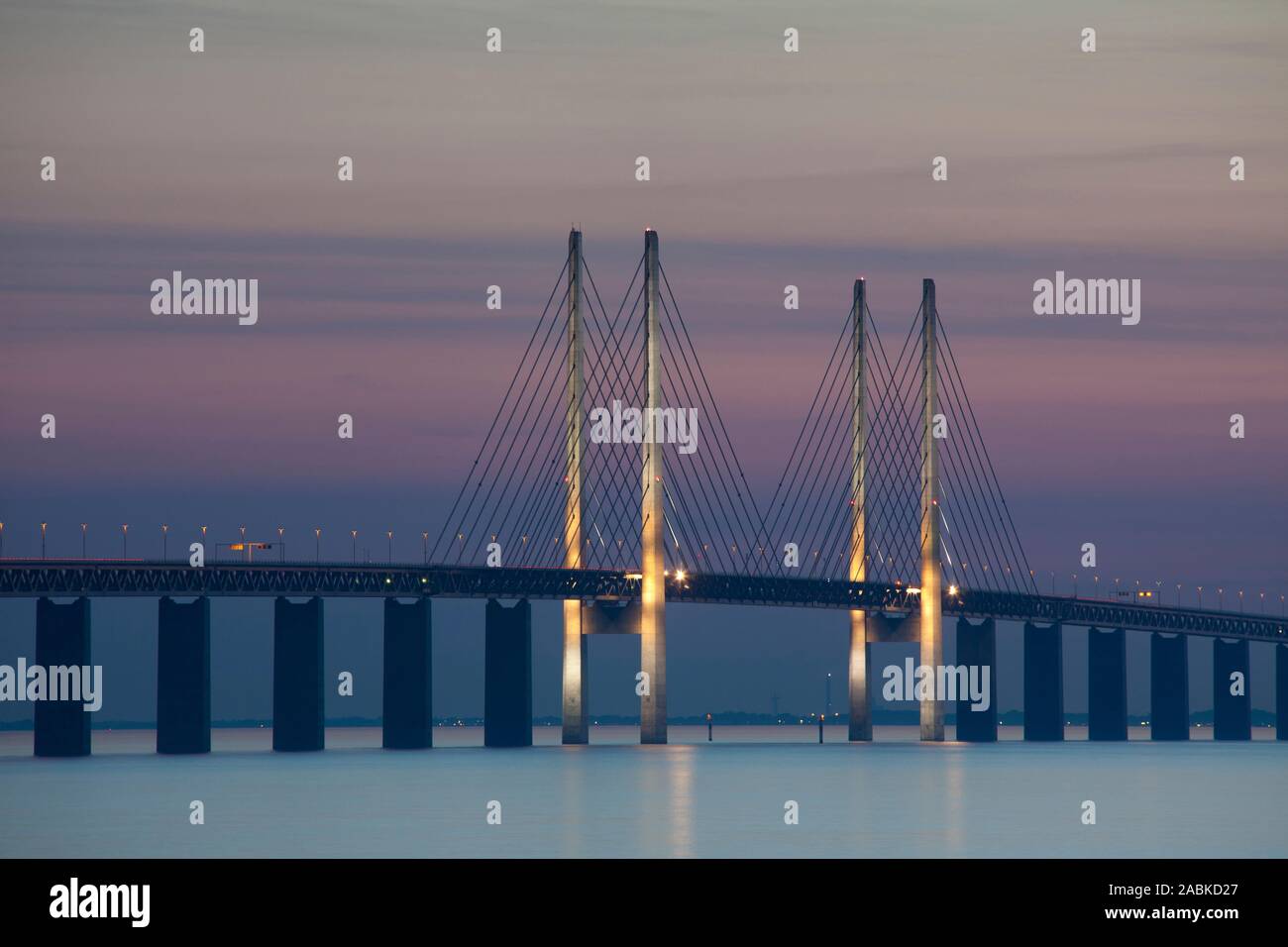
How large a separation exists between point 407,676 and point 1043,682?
63.9 m

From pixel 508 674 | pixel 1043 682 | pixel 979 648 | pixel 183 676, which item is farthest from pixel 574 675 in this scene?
pixel 1043 682

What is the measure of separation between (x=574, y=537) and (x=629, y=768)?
65.9ft

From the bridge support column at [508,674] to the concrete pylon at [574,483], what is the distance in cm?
337

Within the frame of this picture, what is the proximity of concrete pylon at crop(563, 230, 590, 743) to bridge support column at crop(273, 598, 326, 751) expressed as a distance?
44.0ft

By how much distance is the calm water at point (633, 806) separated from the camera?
196 feet

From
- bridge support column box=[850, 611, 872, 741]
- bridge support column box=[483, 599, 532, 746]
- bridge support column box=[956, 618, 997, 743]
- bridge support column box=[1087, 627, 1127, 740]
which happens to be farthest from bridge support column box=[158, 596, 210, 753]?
bridge support column box=[1087, 627, 1127, 740]

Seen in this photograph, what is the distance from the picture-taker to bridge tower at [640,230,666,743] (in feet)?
390

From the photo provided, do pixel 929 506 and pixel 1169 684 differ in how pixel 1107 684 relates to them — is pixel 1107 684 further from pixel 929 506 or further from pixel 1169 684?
pixel 929 506

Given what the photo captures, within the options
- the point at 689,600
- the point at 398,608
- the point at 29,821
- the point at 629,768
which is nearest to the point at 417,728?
the point at 398,608

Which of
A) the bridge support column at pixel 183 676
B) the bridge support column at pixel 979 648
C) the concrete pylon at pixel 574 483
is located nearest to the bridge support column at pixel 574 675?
the concrete pylon at pixel 574 483

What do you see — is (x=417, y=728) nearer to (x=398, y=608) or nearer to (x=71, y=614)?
(x=398, y=608)

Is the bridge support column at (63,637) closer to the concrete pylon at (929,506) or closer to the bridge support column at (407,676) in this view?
the bridge support column at (407,676)

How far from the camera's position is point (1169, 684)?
193000 millimetres
